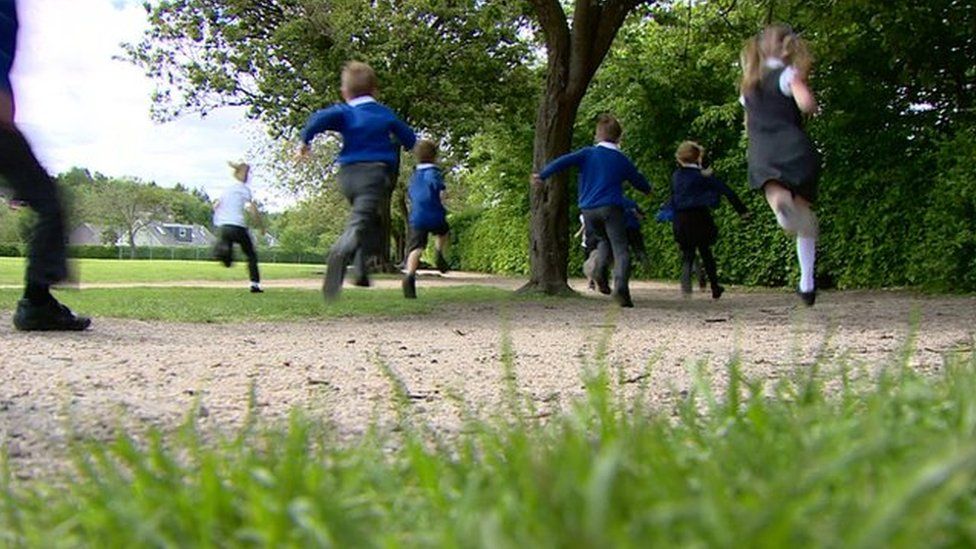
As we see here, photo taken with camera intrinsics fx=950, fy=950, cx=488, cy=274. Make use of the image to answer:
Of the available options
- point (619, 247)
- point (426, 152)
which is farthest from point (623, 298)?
point (426, 152)

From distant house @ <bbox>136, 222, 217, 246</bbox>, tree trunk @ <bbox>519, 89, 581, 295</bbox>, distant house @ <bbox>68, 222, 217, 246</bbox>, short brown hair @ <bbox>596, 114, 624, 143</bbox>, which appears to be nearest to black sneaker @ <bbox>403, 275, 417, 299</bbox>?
tree trunk @ <bbox>519, 89, 581, 295</bbox>

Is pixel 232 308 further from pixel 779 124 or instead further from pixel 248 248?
pixel 779 124

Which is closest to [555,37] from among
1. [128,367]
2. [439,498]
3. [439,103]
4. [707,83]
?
[707,83]

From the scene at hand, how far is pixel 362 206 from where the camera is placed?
8383 millimetres

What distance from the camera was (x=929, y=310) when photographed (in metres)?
9.04

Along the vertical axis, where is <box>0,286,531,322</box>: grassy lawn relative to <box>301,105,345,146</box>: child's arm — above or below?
below

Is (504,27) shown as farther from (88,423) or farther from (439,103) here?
(88,423)

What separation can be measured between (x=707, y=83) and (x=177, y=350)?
14823 mm

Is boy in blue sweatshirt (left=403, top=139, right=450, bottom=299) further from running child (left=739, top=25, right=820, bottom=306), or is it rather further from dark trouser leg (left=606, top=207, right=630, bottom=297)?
running child (left=739, top=25, right=820, bottom=306)

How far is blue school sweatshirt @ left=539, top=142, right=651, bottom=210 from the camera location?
33.6 ft

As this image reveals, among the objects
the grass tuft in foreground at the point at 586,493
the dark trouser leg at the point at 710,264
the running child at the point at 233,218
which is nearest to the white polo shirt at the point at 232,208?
the running child at the point at 233,218

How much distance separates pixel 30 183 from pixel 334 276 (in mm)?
3075

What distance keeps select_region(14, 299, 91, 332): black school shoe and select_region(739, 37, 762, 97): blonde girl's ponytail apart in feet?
17.6

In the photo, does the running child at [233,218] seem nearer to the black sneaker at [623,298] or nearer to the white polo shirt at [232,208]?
the white polo shirt at [232,208]
